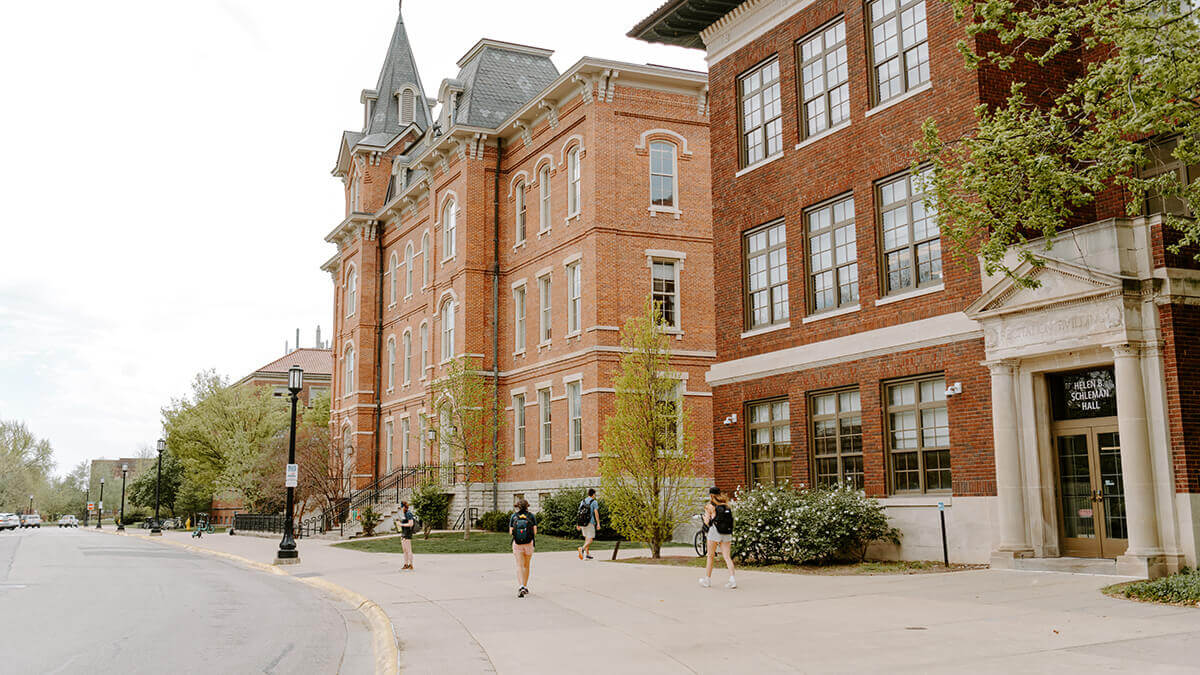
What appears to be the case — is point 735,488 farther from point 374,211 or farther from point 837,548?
point 374,211

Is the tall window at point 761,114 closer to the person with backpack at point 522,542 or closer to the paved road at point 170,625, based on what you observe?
the person with backpack at point 522,542

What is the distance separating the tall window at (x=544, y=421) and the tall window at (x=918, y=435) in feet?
57.0

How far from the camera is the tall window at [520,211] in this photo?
3819 centimetres

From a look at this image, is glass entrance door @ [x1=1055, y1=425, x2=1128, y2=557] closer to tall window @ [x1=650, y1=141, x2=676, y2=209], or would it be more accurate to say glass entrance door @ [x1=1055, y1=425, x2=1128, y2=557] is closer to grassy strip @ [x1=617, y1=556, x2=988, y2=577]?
grassy strip @ [x1=617, y1=556, x2=988, y2=577]

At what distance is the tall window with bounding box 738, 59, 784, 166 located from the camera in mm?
23062

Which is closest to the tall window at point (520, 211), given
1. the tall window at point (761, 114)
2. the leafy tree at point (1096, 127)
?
the tall window at point (761, 114)

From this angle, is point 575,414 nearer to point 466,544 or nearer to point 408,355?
Result: point 466,544

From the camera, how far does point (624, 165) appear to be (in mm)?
33219

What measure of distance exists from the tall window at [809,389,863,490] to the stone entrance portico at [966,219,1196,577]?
3694 mm

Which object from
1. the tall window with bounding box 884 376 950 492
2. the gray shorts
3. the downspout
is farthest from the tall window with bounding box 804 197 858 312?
the downspout

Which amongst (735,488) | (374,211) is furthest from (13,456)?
(735,488)

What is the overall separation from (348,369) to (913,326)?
40.1 m

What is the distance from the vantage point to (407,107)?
55.1 meters

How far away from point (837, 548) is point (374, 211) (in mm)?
38671
